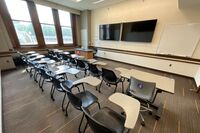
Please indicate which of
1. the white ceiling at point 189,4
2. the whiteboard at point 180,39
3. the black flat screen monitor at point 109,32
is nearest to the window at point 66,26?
the black flat screen monitor at point 109,32

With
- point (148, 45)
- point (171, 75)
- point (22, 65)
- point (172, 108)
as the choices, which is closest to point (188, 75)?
point (171, 75)

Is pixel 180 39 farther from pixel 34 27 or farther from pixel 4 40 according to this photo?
pixel 4 40

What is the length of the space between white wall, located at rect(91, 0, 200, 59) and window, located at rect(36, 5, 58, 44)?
9.38 feet

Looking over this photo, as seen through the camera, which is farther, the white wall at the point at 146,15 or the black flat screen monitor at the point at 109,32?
the black flat screen monitor at the point at 109,32

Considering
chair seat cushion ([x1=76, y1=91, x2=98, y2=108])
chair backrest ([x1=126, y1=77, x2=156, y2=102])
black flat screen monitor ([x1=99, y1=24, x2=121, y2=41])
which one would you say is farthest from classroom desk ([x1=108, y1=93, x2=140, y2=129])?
black flat screen monitor ([x1=99, y1=24, x2=121, y2=41])

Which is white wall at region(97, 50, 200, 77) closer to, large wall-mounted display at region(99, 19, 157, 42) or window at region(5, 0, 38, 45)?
large wall-mounted display at region(99, 19, 157, 42)

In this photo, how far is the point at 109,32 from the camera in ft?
18.7

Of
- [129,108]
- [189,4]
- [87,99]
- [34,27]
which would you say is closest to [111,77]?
[87,99]

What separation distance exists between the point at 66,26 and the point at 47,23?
1.24 m

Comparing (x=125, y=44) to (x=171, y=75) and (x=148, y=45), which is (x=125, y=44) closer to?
(x=148, y=45)

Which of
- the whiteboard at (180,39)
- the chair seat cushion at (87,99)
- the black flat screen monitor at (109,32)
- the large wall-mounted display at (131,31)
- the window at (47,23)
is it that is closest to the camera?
the chair seat cushion at (87,99)

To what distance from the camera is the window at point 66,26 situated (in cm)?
594

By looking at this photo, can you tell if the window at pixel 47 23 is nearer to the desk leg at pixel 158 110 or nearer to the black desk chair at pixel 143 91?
the black desk chair at pixel 143 91

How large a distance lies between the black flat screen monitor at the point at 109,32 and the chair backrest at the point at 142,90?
4.17m
